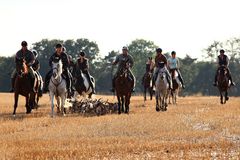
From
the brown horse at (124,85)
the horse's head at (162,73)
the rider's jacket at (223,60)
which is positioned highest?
the rider's jacket at (223,60)

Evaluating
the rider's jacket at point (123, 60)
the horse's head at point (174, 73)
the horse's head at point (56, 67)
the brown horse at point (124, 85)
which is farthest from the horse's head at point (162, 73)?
the horse's head at point (174, 73)

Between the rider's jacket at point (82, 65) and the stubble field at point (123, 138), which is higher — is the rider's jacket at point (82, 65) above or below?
above

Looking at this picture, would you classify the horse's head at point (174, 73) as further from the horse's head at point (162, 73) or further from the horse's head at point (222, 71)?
the horse's head at point (162, 73)

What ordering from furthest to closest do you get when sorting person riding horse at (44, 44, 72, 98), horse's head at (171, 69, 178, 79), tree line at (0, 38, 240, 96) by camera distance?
tree line at (0, 38, 240, 96)
horse's head at (171, 69, 178, 79)
person riding horse at (44, 44, 72, 98)

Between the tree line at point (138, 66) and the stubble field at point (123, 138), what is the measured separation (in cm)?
6813

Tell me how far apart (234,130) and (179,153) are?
14.4 ft

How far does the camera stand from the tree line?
9919 cm

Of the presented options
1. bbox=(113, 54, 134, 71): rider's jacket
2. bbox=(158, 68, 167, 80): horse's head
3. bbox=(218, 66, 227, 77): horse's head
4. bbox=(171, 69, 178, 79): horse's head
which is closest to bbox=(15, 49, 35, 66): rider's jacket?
bbox=(113, 54, 134, 71): rider's jacket

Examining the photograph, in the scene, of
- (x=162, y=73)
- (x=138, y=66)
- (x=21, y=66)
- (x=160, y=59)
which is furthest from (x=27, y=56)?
(x=138, y=66)

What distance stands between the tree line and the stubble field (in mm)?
68133

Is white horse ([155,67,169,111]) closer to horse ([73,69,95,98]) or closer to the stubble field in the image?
horse ([73,69,95,98])

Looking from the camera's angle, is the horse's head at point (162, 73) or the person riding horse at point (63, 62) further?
the horse's head at point (162, 73)

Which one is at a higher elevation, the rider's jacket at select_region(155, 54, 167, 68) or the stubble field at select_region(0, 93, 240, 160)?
the rider's jacket at select_region(155, 54, 167, 68)

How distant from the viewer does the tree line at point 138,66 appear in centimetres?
9919
